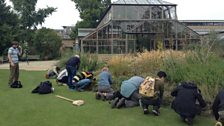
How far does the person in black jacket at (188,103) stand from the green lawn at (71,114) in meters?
0.23

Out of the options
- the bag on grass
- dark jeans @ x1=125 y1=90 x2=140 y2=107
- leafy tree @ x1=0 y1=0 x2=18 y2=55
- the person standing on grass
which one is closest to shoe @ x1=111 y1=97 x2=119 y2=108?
dark jeans @ x1=125 y1=90 x2=140 y2=107

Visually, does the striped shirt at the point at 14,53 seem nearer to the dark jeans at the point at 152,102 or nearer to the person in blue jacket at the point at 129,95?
the person in blue jacket at the point at 129,95

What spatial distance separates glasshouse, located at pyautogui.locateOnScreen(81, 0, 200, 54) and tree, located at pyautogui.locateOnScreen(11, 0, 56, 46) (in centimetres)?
2056

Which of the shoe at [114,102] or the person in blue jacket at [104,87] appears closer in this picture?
the shoe at [114,102]

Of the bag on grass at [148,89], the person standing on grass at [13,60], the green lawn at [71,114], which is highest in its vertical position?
the person standing on grass at [13,60]

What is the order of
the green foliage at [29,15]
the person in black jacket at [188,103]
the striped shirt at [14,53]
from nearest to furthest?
the person in black jacket at [188,103], the striped shirt at [14,53], the green foliage at [29,15]

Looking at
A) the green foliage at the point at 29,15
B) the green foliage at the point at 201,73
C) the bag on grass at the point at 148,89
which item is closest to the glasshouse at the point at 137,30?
the green foliage at the point at 29,15

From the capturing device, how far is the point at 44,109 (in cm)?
949

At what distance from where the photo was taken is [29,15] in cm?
5506

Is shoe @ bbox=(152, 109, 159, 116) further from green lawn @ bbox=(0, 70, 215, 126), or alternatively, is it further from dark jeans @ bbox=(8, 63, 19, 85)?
dark jeans @ bbox=(8, 63, 19, 85)

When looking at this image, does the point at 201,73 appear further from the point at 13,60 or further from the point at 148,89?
the point at 13,60

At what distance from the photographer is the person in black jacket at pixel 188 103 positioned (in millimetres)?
7805

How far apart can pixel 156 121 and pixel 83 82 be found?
491cm

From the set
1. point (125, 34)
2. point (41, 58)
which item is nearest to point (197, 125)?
point (125, 34)
